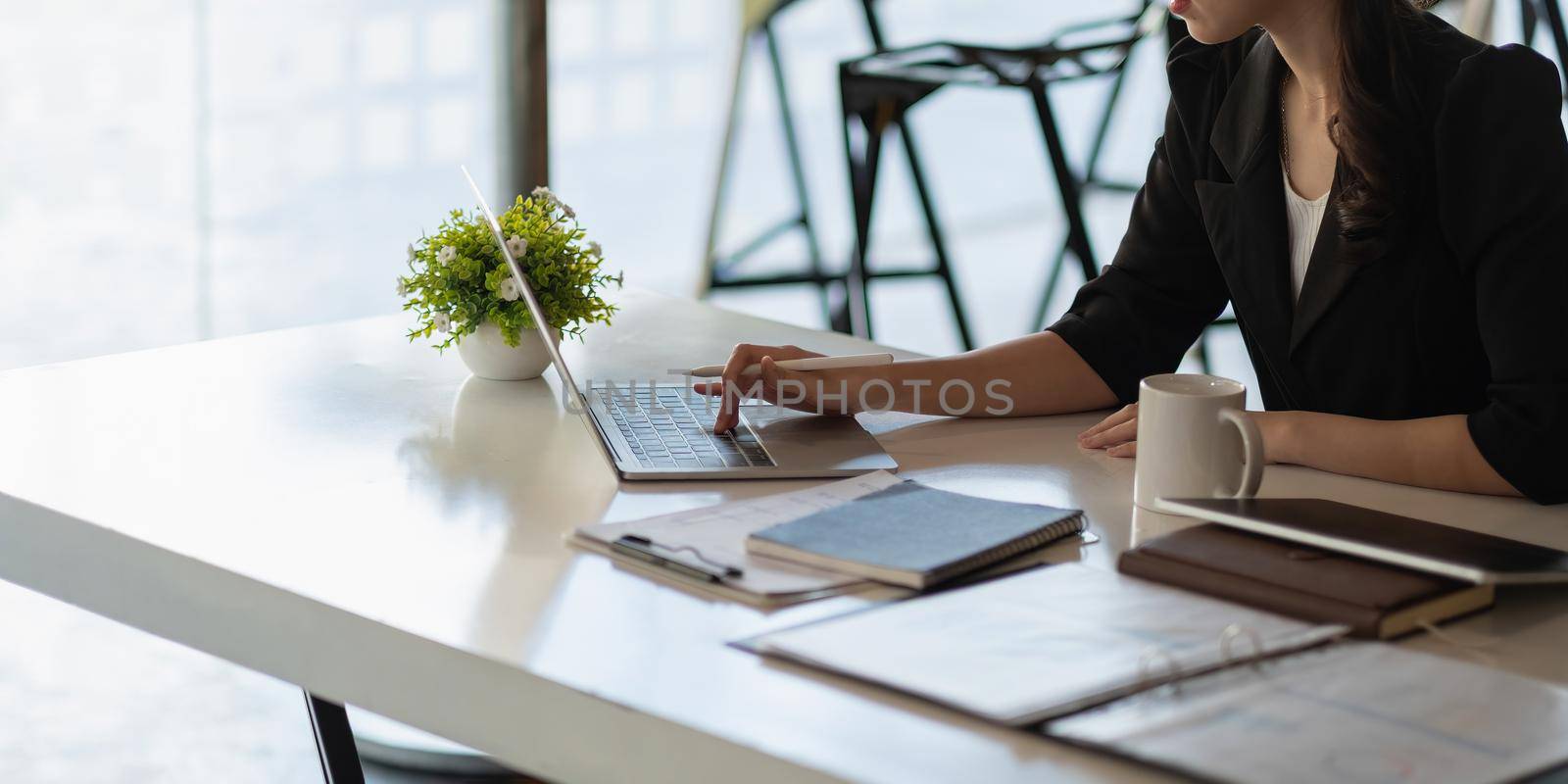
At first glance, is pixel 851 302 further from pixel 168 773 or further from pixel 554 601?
pixel 554 601

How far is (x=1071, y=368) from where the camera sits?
1536 mm

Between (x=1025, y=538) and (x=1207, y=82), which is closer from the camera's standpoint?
(x=1025, y=538)

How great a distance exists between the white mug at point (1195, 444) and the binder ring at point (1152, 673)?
0.33m

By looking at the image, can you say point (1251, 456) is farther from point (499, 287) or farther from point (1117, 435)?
point (499, 287)

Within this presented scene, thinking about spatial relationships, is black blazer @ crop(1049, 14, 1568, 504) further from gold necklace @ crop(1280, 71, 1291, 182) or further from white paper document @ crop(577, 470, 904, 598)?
white paper document @ crop(577, 470, 904, 598)

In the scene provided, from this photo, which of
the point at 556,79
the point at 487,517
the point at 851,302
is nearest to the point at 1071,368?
the point at 487,517

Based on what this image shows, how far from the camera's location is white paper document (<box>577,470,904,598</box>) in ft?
3.24

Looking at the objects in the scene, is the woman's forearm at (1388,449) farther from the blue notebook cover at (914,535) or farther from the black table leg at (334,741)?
the black table leg at (334,741)

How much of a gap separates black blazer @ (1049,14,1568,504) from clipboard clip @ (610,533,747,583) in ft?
2.10

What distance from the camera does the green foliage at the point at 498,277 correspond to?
158 cm

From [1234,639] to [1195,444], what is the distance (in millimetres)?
320

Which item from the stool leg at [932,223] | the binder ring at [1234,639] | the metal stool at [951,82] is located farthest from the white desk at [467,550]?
the stool leg at [932,223]

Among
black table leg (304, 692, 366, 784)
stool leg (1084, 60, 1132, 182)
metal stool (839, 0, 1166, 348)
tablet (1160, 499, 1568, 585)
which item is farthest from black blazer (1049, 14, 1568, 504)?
stool leg (1084, 60, 1132, 182)

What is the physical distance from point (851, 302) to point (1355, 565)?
277cm
